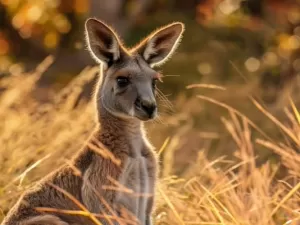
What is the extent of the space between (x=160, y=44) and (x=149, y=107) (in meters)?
0.73

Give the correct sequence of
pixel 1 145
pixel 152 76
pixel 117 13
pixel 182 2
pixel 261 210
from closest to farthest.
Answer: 1. pixel 261 210
2. pixel 152 76
3. pixel 1 145
4. pixel 117 13
5. pixel 182 2

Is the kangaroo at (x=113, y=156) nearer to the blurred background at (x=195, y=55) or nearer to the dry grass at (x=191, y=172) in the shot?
the dry grass at (x=191, y=172)

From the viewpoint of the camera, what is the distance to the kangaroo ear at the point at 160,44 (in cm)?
683

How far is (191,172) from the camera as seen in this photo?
8984 millimetres

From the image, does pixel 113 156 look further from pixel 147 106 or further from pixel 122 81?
pixel 122 81

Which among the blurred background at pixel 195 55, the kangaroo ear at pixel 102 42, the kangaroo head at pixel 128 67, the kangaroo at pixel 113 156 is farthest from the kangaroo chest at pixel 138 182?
the blurred background at pixel 195 55

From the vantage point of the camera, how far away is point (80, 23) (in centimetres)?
2352

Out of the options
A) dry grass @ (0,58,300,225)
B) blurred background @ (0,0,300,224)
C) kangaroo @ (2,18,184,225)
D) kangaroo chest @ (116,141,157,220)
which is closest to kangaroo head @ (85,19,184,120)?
kangaroo @ (2,18,184,225)

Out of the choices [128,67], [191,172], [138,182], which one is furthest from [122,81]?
[191,172]

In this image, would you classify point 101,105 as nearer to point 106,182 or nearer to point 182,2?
point 106,182

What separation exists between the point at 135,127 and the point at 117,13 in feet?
45.1

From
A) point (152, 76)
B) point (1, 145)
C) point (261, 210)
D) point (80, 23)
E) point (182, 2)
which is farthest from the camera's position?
point (182, 2)

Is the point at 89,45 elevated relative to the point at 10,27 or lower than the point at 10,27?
elevated

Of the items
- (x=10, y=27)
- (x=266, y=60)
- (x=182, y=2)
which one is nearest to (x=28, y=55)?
(x=10, y=27)
